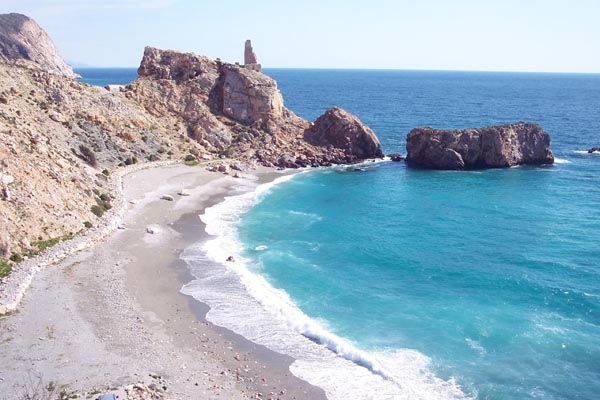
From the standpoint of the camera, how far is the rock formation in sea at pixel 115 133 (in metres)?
49.8

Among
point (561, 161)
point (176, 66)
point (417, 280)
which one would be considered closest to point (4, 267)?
point (417, 280)

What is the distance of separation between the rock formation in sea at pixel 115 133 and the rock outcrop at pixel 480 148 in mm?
10125

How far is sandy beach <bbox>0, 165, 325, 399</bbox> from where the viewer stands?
29688 mm

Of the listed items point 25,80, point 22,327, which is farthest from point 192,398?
point 25,80

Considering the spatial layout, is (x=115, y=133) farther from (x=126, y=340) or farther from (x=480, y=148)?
(x=480, y=148)

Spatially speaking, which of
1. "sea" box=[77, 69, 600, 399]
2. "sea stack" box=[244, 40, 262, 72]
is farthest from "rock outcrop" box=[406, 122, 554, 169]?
"sea stack" box=[244, 40, 262, 72]

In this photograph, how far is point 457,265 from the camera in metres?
48.8

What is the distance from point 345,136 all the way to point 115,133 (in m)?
38.9

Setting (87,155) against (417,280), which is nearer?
(417,280)

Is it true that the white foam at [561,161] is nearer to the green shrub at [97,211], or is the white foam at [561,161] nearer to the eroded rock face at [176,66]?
the eroded rock face at [176,66]

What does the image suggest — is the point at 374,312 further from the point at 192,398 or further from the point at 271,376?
the point at 192,398

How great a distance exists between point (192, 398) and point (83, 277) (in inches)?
741

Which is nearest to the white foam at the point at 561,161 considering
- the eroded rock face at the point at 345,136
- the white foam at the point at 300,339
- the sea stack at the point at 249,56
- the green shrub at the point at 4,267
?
the eroded rock face at the point at 345,136

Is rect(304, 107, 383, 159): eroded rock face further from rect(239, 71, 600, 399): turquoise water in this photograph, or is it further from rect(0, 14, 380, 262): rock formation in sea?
rect(239, 71, 600, 399): turquoise water
